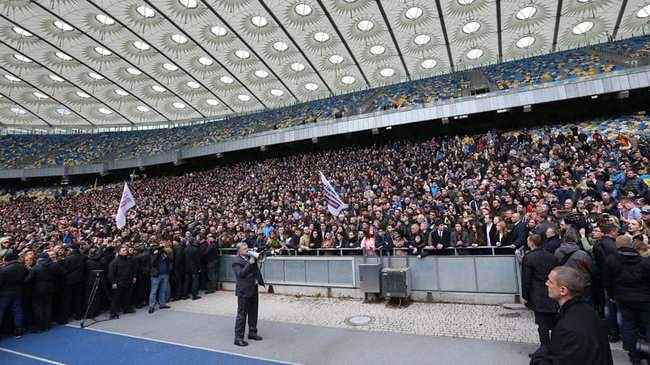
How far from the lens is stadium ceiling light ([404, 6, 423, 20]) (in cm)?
2398

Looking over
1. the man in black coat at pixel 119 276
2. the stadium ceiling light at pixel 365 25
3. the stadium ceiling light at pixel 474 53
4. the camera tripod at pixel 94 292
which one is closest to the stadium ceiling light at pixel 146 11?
the stadium ceiling light at pixel 365 25

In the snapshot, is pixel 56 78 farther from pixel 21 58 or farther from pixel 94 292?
pixel 94 292

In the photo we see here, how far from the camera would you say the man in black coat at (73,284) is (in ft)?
29.5

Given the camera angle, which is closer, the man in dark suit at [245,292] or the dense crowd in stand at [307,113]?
the man in dark suit at [245,292]

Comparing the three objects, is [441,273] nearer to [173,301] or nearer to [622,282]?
[622,282]

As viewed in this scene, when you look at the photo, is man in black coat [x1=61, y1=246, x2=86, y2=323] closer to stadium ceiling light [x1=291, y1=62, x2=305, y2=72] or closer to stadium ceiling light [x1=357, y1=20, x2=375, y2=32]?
stadium ceiling light [x1=357, y1=20, x2=375, y2=32]

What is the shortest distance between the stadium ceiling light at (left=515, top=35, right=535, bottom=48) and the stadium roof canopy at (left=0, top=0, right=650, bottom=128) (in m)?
0.15

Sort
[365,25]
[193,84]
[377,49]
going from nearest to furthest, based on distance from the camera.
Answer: [365,25] < [377,49] < [193,84]

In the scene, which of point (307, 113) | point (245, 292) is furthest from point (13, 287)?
point (307, 113)

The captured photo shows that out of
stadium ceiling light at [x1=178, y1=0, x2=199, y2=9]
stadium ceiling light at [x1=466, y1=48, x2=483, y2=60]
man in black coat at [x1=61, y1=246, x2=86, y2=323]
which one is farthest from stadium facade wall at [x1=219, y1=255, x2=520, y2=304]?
stadium ceiling light at [x1=466, y1=48, x2=483, y2=60]

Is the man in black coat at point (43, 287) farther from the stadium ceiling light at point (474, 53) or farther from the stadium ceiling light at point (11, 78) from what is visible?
the stadium ceiling light at point (11, 78)

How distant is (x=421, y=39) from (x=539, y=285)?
86.4 ft

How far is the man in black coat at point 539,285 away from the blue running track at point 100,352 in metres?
4.00

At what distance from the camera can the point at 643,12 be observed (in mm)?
25188
